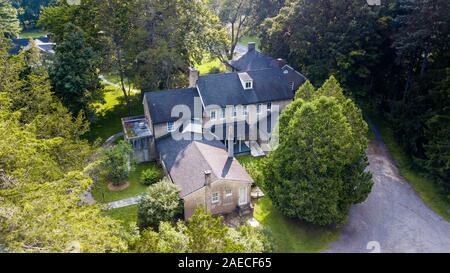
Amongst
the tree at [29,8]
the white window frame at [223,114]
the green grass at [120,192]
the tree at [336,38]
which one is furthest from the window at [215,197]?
the tree at [29,8]

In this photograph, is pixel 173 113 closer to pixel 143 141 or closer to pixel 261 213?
pixel 143 141

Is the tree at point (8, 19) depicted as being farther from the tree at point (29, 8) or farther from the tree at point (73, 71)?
the tree at point (29, 8)

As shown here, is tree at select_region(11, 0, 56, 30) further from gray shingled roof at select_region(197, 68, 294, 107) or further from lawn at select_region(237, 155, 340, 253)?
lawn at select_region(237, 155, 340, 253)

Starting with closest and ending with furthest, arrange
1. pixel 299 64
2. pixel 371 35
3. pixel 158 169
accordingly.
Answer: pixel 158 169 → pixel 371 35 → pixel 299 64

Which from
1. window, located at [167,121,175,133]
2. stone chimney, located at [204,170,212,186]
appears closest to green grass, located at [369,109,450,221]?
stone chimney, located at [204,170,212,186]

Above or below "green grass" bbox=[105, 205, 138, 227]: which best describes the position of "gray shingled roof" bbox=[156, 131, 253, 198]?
above

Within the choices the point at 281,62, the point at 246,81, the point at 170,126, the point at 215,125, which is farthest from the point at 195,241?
the point at 281,62

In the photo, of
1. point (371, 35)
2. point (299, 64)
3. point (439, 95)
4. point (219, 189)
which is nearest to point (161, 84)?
point (299, 64)
